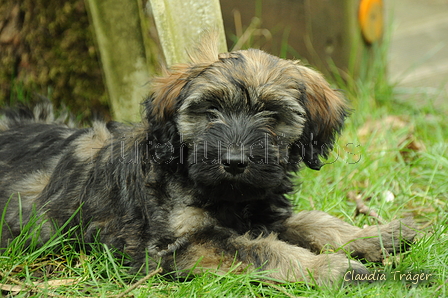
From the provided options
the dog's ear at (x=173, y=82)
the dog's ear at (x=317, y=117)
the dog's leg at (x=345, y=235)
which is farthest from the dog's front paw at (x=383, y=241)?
the dog's ear at (x=173, y=82)

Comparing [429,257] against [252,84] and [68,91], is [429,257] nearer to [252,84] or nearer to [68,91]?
[252,84]

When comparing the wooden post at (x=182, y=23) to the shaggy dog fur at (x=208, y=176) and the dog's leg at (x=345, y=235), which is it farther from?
the dog's leg at (x=345, y=235)

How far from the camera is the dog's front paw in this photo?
2836 millimetres

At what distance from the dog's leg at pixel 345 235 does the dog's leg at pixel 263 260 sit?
0.23 meters

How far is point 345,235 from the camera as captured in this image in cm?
299

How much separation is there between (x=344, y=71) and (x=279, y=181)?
3.00m

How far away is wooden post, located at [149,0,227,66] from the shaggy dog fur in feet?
2.18

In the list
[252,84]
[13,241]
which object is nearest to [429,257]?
[252,84]

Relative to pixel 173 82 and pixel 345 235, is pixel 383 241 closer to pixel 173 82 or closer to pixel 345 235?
pixel 345 235

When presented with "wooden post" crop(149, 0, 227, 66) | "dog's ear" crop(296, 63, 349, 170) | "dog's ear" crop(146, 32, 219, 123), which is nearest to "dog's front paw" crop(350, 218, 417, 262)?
"dog's ear" crop(296, 63, 349, 170)

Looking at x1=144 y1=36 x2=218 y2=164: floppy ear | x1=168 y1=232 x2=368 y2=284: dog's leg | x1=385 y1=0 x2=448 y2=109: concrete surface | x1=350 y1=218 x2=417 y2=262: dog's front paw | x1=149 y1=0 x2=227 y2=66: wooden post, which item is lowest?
x1=350 y1=218 x2=417 y2=262: dog's front paw

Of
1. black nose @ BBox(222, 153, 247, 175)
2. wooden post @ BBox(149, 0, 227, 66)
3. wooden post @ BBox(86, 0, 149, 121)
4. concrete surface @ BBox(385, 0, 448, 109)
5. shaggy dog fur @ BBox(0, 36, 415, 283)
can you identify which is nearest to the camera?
black nose @ BBox(222, 153, 247, 175)

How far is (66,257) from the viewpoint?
2.96 metres

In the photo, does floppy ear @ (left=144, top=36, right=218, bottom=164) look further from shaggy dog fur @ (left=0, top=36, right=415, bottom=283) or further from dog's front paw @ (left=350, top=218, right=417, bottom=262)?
dog's front paw @ (left=350, top=218, right=417, bottom=262)
